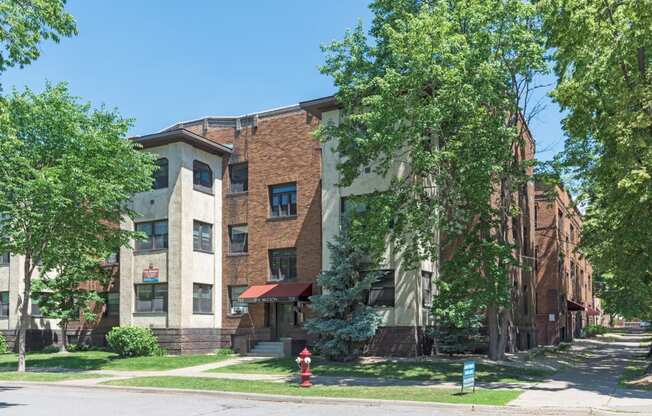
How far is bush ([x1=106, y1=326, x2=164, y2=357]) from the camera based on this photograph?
30062 millimetres

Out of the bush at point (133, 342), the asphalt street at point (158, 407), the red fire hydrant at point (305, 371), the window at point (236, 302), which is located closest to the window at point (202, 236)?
the window at point (236, 302)

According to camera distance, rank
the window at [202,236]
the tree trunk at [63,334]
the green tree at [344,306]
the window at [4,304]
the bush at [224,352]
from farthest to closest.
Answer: the window at [4,304] < the tree trunk at [63,334] < the window at [202,236] < the bush at [224,352] < the green tree at [344,306]

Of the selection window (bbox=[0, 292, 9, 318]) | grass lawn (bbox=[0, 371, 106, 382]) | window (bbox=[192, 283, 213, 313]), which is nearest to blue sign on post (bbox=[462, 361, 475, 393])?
grass lawn (bbox=[0, 371, 106, 382])

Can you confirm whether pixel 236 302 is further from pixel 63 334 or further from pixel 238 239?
pixel 63 334

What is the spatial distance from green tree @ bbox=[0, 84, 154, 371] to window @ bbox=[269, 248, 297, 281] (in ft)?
24.6

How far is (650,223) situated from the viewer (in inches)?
750

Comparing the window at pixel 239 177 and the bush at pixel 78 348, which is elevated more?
the window at pixel 239 177

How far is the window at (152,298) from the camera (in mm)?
31483

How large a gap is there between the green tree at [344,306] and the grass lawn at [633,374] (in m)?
9.01

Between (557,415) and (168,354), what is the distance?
814 inches

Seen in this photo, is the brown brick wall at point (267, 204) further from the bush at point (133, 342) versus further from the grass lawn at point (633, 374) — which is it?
the grass lawn at point (633, 374)

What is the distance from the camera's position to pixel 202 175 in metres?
33.3

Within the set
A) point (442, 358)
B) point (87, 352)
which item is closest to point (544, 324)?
point (442, 358)

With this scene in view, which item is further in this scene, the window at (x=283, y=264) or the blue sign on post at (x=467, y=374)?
the window at (x=283, y=264)
